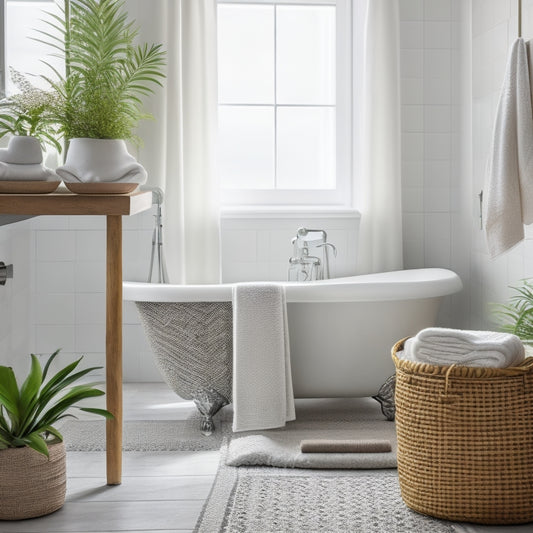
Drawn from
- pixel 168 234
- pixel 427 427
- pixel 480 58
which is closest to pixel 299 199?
pixel 168 234

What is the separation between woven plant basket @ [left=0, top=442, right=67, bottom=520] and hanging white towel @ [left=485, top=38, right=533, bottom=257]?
168cm

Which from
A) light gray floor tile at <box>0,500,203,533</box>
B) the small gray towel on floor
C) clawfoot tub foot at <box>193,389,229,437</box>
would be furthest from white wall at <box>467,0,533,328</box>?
light gray floor tile at <box>0,500,203,533</box>

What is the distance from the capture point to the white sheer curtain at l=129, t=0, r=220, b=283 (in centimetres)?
442

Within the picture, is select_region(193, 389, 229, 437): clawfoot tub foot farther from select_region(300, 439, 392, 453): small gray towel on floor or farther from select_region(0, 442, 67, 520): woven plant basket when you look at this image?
select_region(0, 442, 67, 520): woven plant basket

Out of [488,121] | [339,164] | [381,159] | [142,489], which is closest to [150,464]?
[142,489]

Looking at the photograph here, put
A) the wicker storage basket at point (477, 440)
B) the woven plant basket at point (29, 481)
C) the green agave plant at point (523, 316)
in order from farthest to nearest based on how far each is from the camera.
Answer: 1. the green agave plant at point (523, 316)
2. the woven plant basket at point (29, 481)
3. the wicker storage basket at point (477, 440)

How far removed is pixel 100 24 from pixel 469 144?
2245 millimetres

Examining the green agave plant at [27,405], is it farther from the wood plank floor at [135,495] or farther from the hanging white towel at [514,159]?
the hanging white towel at [514,159]

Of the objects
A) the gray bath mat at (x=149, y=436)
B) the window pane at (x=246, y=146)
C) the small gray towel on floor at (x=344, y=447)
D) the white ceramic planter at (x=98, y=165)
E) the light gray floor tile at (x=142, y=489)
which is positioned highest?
the window pane at (x=246, y=146)

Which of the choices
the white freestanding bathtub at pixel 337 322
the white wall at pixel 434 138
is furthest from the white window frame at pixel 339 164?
the white freestanding bathtub at pixel 337 322

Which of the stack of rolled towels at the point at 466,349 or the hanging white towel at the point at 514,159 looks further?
the hanging white towel at the point at 514,159

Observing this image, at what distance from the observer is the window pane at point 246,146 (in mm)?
4840

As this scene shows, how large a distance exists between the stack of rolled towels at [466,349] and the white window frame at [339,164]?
7.44 ft

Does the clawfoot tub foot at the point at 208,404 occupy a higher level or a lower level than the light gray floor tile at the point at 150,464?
higher
